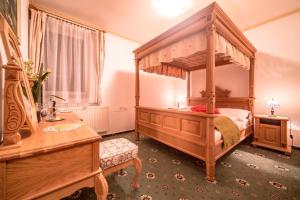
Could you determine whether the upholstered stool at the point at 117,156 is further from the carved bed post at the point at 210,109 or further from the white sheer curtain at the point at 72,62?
the white sheer curtain at the point at 72,62

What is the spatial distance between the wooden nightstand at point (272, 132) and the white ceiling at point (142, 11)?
2181 millimetres

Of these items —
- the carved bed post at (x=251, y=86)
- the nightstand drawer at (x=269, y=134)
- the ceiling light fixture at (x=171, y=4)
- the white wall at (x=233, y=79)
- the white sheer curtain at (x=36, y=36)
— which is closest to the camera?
the ceiling light fixture at (x=171, y=4)

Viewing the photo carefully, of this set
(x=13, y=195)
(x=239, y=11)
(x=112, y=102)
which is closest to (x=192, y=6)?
(x=239, y=11)

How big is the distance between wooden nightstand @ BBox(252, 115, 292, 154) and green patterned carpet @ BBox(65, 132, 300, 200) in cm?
23

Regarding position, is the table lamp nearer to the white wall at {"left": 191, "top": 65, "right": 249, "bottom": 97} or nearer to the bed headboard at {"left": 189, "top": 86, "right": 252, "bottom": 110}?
the bed headboard at {"left": 189, "top": 86, "right": 252, "bottom": 110}

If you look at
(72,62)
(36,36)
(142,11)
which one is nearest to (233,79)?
(142,11)

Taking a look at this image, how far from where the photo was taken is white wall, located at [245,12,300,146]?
262 centimetres

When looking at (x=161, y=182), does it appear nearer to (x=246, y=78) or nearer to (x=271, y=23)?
(x=246, y=78)

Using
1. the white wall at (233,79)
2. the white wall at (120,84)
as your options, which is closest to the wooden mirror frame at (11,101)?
the white wall at (120,84)

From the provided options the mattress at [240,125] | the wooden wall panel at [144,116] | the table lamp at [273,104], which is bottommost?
the mattress at [240,125]

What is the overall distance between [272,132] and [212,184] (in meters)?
2.02

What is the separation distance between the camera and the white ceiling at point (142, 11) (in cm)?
237

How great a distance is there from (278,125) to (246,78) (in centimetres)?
132

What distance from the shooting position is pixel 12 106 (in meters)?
0.68
